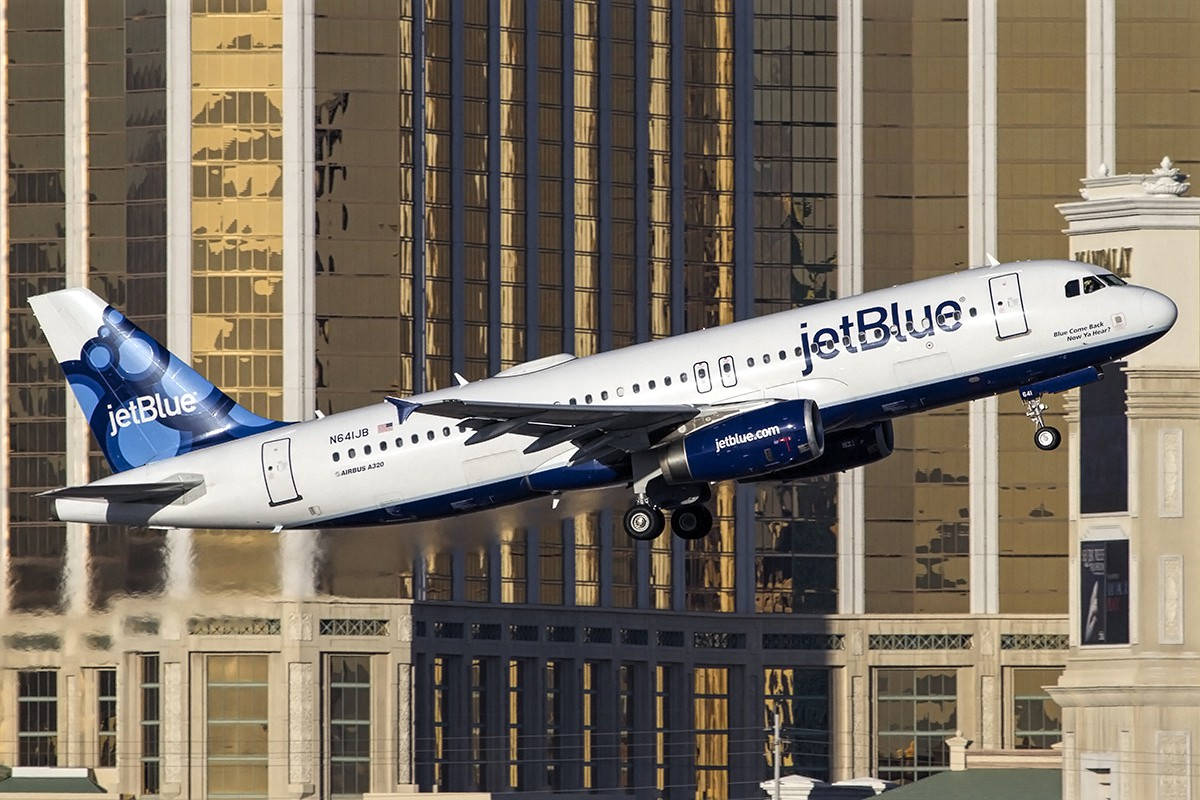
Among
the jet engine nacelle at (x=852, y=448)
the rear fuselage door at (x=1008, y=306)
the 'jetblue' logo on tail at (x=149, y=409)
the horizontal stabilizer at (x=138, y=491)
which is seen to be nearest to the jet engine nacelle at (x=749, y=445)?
the jet engine nacelle at (x=852, y=448)

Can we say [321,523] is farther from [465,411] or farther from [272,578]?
[272,578]

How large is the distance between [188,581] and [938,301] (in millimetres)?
87309

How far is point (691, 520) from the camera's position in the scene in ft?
374

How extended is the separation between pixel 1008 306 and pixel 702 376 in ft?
34.3

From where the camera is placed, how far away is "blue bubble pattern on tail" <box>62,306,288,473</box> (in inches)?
4788

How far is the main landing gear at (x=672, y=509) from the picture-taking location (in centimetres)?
11375

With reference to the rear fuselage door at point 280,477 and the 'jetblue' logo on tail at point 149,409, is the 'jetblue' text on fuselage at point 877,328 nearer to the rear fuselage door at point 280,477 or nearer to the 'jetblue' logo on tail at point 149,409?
the rear fuselage door at point 280,477

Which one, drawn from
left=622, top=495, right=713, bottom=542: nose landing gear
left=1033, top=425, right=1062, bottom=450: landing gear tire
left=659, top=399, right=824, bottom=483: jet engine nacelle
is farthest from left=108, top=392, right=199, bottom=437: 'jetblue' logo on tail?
left=1033, top=425, right=1062, bottom=450: landing gear tire

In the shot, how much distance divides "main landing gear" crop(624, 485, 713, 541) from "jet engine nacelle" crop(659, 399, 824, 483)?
2.03 m

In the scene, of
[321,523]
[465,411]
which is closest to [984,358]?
[465,411]

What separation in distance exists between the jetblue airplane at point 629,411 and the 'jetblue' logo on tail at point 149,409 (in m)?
0.05

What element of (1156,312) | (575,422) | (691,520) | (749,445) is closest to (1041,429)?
(1156,312)

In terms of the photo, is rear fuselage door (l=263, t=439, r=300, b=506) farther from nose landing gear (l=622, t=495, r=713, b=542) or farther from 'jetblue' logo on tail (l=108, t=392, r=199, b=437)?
nose landing gear (l=622, t=495, r=713, b=542)

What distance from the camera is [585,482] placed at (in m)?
115
